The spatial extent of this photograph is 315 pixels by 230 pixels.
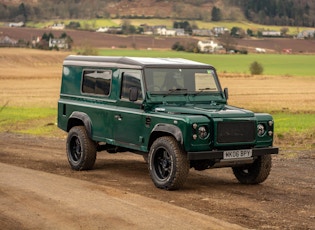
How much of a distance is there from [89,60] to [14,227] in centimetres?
621

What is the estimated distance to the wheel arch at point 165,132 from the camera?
11680 millimetres

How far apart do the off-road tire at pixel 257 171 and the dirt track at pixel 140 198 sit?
181 millimetres

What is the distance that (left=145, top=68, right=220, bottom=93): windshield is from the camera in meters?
13.0

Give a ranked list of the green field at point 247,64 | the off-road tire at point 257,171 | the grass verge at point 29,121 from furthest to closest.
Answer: the green field at point 247,64, the grass verge at point 29,121, the off-road tire at point 257,171

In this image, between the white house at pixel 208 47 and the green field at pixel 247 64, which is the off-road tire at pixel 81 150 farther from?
the white house at pixel 208 47

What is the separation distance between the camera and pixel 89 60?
14.5 meters

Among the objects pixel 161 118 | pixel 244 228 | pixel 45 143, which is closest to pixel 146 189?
pixel 161 118

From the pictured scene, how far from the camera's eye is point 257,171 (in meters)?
12.9

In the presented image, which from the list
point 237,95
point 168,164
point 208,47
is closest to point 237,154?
point 168,164

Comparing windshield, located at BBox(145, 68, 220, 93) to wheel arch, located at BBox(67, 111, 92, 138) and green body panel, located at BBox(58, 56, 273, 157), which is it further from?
wheel arch, located at BBox(67, 111, 92, 138)

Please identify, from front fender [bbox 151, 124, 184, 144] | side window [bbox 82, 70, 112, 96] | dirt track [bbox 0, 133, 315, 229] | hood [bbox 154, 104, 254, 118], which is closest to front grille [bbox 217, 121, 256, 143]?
hood [bbox 154, 104, 254, 118]

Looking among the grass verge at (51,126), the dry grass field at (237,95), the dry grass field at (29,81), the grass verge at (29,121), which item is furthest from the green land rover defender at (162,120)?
the dry grass field at (29,81)

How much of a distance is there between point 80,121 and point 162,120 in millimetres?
3190

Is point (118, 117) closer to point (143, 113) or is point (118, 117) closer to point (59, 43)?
point (143, 113)
